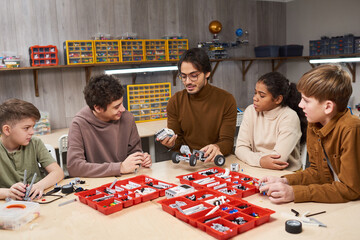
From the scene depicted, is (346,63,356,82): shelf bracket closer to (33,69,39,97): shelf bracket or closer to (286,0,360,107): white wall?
(286,0,360,107): white wall

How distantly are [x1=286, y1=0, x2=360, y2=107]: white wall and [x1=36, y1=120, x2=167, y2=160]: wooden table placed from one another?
7.88 feet

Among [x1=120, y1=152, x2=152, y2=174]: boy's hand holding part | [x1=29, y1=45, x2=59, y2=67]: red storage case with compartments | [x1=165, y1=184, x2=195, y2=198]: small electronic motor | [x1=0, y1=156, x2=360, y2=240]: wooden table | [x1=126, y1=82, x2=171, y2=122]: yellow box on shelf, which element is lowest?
[x1=0, y1=156, x2=360, y2=240]: wooden table

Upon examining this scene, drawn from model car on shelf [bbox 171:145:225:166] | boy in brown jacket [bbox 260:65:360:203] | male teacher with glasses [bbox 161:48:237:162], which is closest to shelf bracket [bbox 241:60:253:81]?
male teacher with glasses [bbox 161:48:237:162]

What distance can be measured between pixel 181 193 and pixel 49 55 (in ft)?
8.32

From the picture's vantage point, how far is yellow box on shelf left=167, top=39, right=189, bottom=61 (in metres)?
4.05

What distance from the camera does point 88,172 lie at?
189cm

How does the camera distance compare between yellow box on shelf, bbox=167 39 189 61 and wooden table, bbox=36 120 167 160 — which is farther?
yellow box on shelf, bbox=167 39 189 61

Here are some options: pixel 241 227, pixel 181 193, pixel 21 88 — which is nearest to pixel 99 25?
pixel 21 88

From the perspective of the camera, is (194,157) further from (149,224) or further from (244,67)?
(244,67)

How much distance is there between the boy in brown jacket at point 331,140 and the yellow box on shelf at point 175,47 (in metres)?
2.67

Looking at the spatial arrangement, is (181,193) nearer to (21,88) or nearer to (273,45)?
(21,88)

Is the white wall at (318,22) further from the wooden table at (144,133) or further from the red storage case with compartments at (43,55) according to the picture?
the red storage case with compartments at (43,55)

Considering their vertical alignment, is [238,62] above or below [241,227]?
above

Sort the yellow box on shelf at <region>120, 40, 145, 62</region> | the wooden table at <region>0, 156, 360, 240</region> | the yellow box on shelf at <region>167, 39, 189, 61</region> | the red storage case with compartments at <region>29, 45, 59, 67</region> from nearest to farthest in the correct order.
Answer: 1. the wooden table at <region>0, 156, 360, 240</region>
2. the red storage case with compartments at <region>29, 45, 59, 67</region>
3. the yellow box on shelf at <region>120, 40, 145, 62</region>
4. the yellow box on shelf at <region>167, 39, 189, 61</region>
